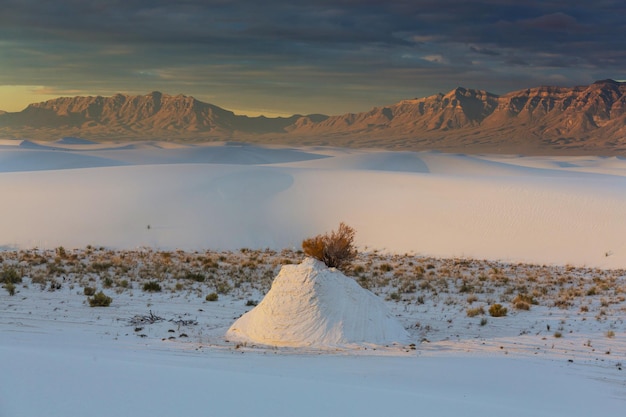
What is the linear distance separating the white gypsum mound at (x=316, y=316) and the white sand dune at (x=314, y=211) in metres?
17.3

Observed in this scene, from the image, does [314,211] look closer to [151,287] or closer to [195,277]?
[195,277]

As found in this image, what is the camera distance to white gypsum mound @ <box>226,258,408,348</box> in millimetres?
10734

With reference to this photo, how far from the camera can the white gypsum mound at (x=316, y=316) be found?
35.2 feet

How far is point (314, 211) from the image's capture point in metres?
35.5

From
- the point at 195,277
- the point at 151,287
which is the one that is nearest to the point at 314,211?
the point at 195,277

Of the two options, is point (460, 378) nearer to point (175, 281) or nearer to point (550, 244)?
point (175, 281)

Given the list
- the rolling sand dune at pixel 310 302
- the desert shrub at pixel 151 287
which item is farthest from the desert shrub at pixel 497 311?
the desert shrub at pixel 151 287

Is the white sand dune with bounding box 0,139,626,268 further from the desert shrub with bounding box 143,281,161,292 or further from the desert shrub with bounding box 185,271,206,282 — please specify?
the desert shrub with bounding box 143,281,161,292

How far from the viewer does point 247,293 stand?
51.4 ft

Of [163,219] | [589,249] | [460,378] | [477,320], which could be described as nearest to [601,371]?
[460,378]

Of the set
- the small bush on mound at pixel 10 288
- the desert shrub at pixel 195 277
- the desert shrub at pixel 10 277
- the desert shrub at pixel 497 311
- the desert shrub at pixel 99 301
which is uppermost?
the desert shrub at pixel 497 311

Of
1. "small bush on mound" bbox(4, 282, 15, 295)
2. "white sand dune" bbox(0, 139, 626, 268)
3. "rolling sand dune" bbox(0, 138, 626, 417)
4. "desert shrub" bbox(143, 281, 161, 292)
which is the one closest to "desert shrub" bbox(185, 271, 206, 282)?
"rolling sand dune" bbox(0, 138, 626, 417)

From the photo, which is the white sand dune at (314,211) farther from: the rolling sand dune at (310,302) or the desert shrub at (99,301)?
the desert shrub at (99,301)

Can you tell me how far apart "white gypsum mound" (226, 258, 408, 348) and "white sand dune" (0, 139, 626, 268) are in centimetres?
1732
